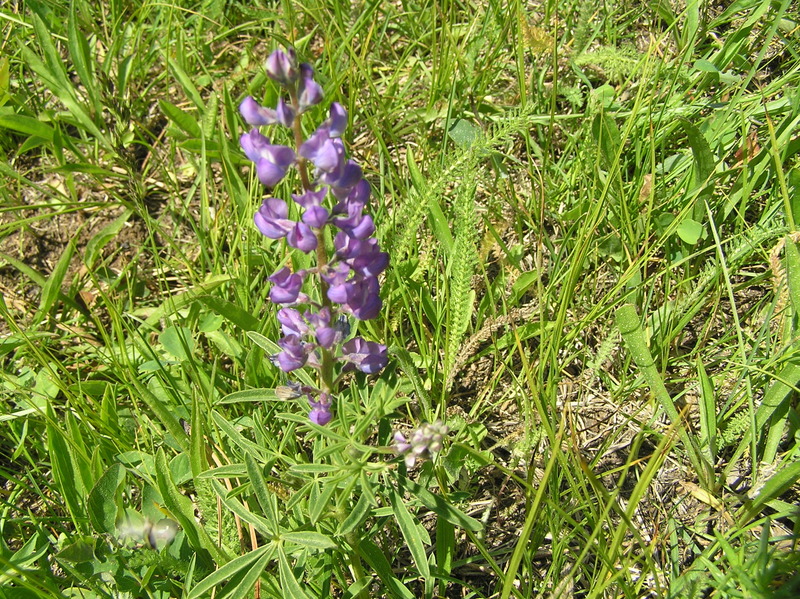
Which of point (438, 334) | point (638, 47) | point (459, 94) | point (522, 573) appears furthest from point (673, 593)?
point (638, 47)

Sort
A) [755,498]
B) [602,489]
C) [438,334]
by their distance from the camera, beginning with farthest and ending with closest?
1. [438,334]
2. [755,498]
3. [602,489]

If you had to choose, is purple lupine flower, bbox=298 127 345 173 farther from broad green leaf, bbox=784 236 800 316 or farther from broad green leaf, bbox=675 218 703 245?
broad green leaf, bbox=675 218 703 245

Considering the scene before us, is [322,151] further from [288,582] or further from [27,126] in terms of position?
[27,126]

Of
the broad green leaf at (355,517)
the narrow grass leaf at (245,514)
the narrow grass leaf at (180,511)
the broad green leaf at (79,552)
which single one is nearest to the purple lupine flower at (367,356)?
the broad green leaf at (355,517)

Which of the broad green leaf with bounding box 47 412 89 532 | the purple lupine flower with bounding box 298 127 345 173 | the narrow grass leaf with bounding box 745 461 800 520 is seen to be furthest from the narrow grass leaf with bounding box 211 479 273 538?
the narrow grass leaf with bounding box 745 461 800 520

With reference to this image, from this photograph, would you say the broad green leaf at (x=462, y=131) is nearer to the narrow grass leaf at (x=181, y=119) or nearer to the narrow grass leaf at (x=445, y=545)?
the narrow grass leaf at (x=181, y=119)

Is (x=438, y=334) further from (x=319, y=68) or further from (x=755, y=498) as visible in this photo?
(x=319, y=68)
